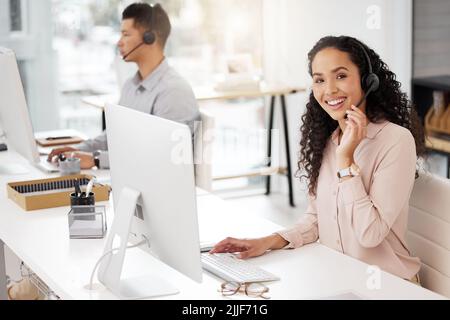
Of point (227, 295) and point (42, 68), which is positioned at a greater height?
point (42, 68)

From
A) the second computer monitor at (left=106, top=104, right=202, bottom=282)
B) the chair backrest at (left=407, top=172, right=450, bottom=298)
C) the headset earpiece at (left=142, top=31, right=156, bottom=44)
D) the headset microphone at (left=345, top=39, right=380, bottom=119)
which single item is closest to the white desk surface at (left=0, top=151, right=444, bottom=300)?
the second computer monitor at (left=106, top=104, right=202, bottom=282)

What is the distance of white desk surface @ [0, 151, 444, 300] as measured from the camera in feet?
7.30

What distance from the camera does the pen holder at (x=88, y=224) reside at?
271cm

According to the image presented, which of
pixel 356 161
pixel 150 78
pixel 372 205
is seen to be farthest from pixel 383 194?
pixel 150 78

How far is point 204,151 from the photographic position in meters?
3.65

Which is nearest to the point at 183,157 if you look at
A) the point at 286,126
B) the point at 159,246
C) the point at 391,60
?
the point at 159,246

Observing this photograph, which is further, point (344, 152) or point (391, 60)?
point (391, 60)

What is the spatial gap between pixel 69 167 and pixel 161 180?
1.41 m

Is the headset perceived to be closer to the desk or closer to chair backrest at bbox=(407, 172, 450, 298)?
chair backrest at bbox=(407, 172, 450, 298)

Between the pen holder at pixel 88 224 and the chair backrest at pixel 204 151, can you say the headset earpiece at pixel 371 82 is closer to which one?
the pen holder at pixel 88 224

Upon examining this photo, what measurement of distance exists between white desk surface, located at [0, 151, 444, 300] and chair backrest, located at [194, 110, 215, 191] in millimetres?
559

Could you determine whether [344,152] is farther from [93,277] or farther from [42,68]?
[42,68]

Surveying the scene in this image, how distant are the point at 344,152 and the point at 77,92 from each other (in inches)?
137

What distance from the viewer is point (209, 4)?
574 cm
